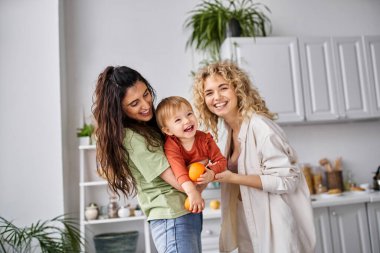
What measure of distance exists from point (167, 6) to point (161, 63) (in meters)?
0.61

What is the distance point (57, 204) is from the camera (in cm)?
269

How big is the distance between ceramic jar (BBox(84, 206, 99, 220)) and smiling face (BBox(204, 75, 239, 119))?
5.49 ft

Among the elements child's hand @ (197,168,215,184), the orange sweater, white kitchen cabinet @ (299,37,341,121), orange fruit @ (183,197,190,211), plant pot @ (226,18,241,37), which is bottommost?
orange fruit @ (183,197,190,211)

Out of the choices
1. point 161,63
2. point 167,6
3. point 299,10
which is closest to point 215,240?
point 161,63

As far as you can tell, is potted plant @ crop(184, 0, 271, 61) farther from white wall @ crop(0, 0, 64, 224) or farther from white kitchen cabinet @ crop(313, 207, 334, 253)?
white kitchen cabinet @ crop(313, 207, 334, 253)

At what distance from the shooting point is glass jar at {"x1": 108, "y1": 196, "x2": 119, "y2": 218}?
2.89m

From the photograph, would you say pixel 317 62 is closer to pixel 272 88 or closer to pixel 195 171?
pixel 272 88

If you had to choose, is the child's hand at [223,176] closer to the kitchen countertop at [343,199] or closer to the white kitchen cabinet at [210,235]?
the white kitchen cabinet at [210,235]

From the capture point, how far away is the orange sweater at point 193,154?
1.27 meters

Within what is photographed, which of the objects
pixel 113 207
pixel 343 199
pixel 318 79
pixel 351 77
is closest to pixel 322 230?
pixel 343 199

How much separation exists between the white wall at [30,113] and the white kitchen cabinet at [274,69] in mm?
1578

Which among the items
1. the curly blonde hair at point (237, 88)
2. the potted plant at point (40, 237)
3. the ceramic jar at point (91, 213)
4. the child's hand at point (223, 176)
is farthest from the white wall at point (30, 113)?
the child's hand at point (223, 176)

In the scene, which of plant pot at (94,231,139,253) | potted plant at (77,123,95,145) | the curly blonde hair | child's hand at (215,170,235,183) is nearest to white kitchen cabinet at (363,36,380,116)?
the curly blonde hair

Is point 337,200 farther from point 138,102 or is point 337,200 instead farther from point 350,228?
point 138,102
